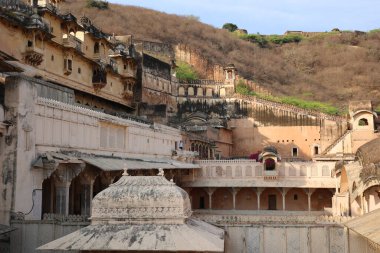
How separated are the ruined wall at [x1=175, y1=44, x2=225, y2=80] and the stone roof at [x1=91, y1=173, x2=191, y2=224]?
49538 millimetres

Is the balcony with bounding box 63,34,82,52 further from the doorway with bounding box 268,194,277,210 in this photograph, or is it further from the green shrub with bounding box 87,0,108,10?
the green shrub with bounding box 87,0,108,10

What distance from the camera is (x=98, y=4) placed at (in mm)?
83625

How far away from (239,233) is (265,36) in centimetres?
9033

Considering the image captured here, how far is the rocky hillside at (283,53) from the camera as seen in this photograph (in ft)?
256

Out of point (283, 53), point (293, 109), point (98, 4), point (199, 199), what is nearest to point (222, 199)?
point (199, 199)

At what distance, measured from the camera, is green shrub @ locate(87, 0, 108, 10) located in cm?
8146

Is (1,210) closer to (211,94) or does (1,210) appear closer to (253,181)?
(253,181)

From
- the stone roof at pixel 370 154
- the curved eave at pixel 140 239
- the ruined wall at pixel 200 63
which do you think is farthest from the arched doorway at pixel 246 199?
the curved eave at pixel 140 239

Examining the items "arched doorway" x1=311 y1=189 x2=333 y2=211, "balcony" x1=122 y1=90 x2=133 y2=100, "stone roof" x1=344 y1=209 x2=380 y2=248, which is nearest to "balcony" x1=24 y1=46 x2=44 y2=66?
"balcony" x1=122 y1=90 x2=133 y2=100

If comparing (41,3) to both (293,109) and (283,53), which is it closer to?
(293,109)

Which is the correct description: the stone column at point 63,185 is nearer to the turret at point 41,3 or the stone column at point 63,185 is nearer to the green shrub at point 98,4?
the turret at point 41,3

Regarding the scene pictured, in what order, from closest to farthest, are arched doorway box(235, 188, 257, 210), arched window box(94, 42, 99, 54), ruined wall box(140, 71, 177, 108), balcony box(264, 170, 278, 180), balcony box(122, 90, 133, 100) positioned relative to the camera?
balcony box(264, 170, 278, 180), arched doorway box(235, 188, 257, 210), arched window box(94, 42, 99, 54), balcony box(122, 90, 133, 100), ruined wall box(140, 71, 177, 108)

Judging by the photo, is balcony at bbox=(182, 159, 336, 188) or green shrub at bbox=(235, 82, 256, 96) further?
green shrub at bbox=(235, 82, 256, 96)

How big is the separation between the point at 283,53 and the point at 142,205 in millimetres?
88182
